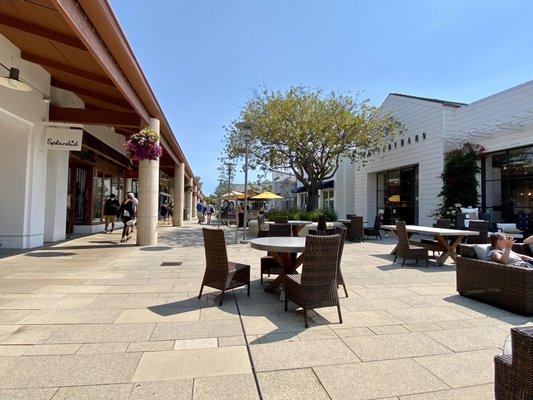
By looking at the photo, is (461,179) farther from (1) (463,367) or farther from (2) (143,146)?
(1) (463,367)

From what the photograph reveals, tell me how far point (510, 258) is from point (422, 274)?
2.15m

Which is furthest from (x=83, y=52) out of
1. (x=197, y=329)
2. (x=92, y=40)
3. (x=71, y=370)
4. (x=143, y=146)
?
(x=71, y=370)

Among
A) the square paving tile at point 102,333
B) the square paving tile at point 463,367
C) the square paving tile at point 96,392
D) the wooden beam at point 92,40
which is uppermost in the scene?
the wooden beam at point 92,40

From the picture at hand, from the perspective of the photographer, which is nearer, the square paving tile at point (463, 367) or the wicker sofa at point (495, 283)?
the square paving tile at point (463, 367)

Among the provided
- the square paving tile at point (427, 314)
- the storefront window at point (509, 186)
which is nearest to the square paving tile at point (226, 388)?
the square paving tile at point (427, 314)

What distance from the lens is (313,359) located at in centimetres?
301

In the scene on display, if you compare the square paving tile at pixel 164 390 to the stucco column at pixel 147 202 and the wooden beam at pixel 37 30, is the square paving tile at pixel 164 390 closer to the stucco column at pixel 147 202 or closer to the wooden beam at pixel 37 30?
the wooden beam at pixel 37 30

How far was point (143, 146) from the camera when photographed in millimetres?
9273

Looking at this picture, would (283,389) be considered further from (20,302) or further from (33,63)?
(33,63)

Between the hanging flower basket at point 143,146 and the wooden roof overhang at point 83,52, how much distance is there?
70 cm

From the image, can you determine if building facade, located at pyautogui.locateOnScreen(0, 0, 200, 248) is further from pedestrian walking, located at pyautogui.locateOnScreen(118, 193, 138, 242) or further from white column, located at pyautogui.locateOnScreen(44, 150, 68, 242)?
pedestrian walking, located at pyautogui.locateOnScreen(118, 193, 138, 242)

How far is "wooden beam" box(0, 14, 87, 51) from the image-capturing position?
6.48 m

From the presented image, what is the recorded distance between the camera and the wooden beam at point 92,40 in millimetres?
4977

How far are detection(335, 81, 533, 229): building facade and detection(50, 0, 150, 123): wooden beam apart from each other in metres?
11.6
